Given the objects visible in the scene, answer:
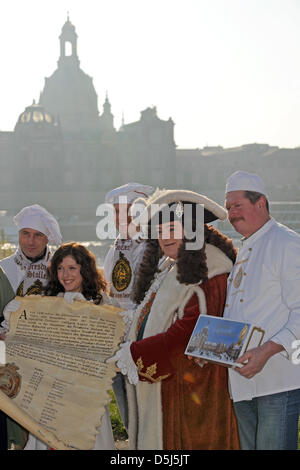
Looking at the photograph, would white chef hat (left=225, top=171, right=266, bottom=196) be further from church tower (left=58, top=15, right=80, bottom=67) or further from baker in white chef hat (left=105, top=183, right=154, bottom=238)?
church tower (left=58, top=15, right=80, bottom=67)

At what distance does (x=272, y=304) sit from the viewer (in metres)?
3.04

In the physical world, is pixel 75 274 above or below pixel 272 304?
above

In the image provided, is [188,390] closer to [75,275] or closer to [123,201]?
[75,275]

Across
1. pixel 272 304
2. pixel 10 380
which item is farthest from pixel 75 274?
pixel 272 304

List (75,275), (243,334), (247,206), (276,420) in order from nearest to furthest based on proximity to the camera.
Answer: (243,334) < (276,420) < (247,206) < (75,275)

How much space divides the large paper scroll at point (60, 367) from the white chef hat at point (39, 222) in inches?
37.3

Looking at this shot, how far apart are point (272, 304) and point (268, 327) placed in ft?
0.41

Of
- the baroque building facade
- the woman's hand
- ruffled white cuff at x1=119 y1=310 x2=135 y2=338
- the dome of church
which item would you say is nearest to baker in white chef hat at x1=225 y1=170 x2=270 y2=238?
ruffled white cuff at x1=119 y1=310 x2=135 y2=338

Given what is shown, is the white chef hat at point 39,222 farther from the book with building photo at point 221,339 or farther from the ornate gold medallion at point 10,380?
the book with building photo at point 221,339

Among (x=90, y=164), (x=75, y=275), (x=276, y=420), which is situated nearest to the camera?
(x=276, y=420)

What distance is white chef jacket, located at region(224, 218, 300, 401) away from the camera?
9.83 ft

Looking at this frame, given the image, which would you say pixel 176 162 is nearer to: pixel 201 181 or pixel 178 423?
pixel 201 181

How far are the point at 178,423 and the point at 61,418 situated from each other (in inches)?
25.2

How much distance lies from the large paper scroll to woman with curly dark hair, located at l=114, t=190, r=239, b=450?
0.62 ft
